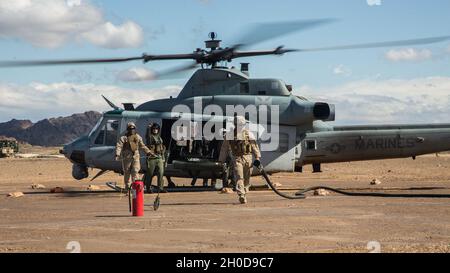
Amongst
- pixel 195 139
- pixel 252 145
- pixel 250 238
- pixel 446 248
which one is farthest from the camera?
pixel 195 139

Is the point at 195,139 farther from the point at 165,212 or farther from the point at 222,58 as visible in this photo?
the point at 165,212

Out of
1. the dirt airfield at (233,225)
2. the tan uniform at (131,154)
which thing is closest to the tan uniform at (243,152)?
the dirt airfield at (233,225)

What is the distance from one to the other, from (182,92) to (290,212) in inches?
352

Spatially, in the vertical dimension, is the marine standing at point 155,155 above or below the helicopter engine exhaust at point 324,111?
below

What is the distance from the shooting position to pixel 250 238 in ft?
33.3

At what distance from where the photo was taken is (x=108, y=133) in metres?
21.7

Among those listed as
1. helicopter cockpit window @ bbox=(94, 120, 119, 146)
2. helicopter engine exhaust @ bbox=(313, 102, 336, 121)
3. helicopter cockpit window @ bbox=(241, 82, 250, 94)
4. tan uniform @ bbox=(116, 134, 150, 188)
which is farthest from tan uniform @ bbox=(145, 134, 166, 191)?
helicopter engine exhaust @ bbox=(313, 102, 336, 121)

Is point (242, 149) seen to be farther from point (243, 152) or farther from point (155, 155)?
point (155, 155)

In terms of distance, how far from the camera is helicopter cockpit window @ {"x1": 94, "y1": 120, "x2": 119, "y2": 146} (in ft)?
70.7

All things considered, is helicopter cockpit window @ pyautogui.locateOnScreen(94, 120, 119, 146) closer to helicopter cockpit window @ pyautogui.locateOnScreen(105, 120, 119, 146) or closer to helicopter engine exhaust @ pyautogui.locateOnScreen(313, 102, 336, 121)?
helicopter cockpit window @ pyautogui.locateOnScreen(105, 120, 119, 146)

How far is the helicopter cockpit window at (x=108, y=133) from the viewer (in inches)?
849

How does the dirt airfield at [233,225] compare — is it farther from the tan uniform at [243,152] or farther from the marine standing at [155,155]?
the marine standing at [155,155]
